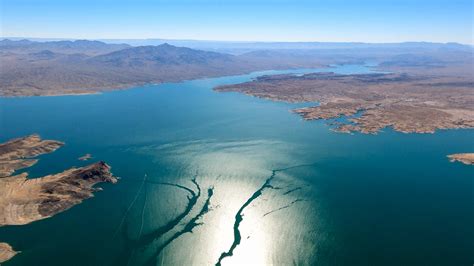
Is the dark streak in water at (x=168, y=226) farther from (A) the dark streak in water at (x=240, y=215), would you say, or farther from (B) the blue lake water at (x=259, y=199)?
(A) the dark streak in water at (x=240, y=215)

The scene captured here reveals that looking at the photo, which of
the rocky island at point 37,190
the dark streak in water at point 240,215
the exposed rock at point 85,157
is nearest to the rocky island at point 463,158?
the dark streak in water at point 240,215

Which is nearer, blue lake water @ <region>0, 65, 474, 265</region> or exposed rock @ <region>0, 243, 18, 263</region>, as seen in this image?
exposed rock @ <region>0, 243, 18, 263</region>

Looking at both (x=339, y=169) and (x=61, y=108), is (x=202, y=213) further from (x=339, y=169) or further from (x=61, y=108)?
(x=61, y=108)

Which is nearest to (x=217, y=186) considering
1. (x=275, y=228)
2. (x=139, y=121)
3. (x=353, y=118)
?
(x=275, y=228)

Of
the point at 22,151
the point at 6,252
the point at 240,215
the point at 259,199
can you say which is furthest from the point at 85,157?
the point at 240,215

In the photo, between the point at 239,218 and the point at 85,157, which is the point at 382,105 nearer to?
the point at 239,218

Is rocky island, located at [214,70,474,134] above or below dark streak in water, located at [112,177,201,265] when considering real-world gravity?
above

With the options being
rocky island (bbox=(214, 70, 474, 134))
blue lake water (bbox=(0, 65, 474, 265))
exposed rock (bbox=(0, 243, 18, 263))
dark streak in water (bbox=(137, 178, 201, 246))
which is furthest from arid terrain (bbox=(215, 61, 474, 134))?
exposed rock (bbox=(0, 243, 18, 263))

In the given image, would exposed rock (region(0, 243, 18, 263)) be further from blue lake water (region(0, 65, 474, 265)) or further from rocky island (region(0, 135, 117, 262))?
blue lake water (region(0, 65, 474, 265))
